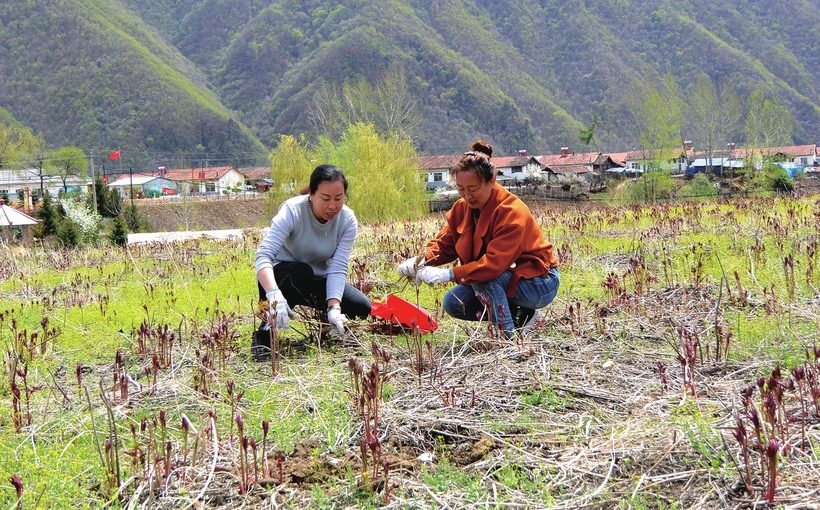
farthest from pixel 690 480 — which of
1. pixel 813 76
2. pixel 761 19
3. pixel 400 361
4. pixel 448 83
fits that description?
pixel 761 19

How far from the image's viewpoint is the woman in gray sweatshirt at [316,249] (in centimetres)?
468

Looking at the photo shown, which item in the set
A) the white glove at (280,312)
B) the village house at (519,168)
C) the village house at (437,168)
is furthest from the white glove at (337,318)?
the village house at (437,168)

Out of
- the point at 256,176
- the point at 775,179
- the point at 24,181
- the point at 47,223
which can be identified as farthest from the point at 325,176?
the point at 256,176

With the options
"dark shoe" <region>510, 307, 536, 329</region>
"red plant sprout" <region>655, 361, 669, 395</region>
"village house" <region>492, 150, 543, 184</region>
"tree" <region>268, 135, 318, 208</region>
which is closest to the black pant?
"dark shoe" <region>510, 307, 536, 329</region>

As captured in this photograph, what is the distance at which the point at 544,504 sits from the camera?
232cm

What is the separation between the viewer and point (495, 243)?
4.30 m

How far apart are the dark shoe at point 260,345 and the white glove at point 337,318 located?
1.48ft

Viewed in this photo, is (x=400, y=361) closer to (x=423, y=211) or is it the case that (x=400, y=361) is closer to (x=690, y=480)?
(x=690, y=480)

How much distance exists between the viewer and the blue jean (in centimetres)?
436

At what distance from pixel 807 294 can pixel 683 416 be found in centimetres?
284

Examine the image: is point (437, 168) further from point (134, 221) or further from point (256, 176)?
point (134, 221)

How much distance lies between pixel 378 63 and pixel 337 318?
408ft

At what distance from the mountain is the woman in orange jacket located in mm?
100244

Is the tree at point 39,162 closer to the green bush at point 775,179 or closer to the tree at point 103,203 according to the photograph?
the tree at point 103,203
